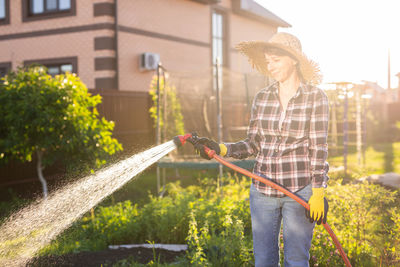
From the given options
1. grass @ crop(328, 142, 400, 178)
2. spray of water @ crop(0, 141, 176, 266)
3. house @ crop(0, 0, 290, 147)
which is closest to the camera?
spray of water @ crop(0, 141, 176, 266)

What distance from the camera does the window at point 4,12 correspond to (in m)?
15.1

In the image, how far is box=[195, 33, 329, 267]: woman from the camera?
9.24ft

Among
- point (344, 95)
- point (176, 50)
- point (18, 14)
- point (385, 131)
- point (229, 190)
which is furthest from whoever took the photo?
point (385, 131)

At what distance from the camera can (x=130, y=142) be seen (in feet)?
37.6

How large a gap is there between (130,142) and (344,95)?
5.36 m

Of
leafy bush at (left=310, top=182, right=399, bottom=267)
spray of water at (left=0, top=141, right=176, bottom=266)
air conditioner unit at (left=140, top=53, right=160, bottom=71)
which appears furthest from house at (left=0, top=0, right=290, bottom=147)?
leafy bush at (left=310, top=182, right=399, bottom=267)

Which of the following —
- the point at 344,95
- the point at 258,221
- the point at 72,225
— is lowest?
the point at 72,225

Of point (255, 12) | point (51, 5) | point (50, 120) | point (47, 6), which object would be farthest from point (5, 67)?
point (255, 12)

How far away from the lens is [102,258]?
172 inches

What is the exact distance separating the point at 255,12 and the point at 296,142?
19.0 m

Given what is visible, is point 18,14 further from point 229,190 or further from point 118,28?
point 229,190

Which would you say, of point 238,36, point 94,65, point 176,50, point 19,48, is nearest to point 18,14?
point 19,48

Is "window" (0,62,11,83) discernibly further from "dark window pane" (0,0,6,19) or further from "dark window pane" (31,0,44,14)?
"dark window pane" (31,0,44,14)

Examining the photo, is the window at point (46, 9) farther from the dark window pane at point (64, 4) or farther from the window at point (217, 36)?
the window at point (217, 36)
